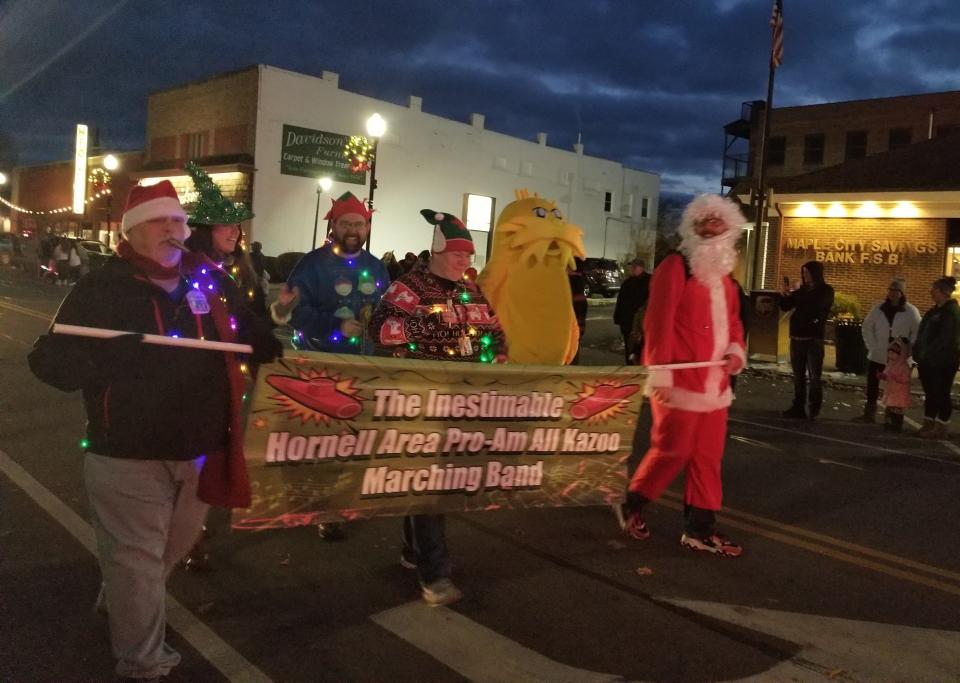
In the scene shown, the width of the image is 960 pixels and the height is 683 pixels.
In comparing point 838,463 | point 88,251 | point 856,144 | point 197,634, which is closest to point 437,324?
point 197,634

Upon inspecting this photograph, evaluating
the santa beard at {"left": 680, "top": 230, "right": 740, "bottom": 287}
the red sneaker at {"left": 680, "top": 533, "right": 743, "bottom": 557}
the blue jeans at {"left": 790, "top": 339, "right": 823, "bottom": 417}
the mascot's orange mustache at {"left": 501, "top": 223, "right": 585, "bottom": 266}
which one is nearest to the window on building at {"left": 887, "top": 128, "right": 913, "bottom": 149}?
the blue jeans at {"left": 790, "top": 339, "right": 823, "bottom": 417}

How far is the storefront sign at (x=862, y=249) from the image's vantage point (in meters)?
18.5

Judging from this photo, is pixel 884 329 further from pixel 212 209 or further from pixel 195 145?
pixel 195 145

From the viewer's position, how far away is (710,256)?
4.96 metres

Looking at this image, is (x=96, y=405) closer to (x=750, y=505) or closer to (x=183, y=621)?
(x=183, y=621)

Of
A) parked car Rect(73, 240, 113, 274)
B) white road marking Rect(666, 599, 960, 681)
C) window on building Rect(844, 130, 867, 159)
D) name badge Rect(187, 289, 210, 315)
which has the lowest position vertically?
white road marking Rect(666, 599, 960, 681)

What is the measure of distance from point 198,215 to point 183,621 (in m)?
2.11

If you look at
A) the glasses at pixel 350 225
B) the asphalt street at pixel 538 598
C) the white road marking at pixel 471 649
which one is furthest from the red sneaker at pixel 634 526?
the glasses at pixel 350 225

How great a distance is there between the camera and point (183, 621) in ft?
12.4

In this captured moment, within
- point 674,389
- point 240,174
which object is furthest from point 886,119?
point 674,389

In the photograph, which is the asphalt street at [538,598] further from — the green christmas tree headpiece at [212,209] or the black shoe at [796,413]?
the black shoe at [796,413]

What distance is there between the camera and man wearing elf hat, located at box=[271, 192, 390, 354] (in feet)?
16.6

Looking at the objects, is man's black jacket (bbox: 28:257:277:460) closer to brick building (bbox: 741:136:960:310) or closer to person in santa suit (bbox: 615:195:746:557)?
person in santa suit (bbox: 615:195:746:557)

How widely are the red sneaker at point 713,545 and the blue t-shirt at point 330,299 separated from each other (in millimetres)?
2225
